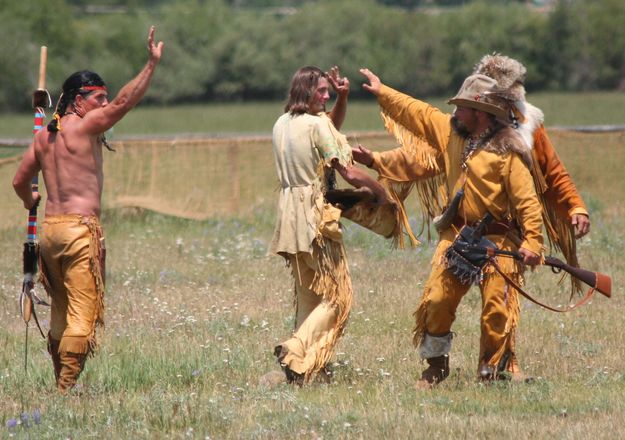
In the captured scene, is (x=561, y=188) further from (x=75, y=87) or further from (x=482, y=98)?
(x=75, y=87)

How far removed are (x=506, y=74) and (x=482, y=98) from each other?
0.79 feet

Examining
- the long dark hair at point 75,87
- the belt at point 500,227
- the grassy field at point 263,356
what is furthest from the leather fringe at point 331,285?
the long dark hair at point 75,87

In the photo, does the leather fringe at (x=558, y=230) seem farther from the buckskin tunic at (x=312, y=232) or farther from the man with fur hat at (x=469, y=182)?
the buckskin tunic at (x=312, y=232)

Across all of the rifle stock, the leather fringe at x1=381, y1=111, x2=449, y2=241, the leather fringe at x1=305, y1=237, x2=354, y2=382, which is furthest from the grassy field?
the leather fringe at x1=381, y1=111, x2=449, y2=241

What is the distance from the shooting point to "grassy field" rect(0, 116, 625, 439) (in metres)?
6.68

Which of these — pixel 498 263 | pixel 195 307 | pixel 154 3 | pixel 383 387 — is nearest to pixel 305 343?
pixel 383 387

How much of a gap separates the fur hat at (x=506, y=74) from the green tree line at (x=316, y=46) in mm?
46770

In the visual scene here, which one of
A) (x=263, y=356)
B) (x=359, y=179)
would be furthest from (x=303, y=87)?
(x=263, y=356)

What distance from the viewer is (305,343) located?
25.6ft

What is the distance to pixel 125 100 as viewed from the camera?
23.7 ft

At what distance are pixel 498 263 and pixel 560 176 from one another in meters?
0.70

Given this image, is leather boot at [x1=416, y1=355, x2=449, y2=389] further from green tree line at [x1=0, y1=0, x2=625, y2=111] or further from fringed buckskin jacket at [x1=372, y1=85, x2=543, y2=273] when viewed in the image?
green tree line at [x1=0, y1=0, x2=625, y2=111]

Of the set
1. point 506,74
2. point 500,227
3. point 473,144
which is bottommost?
point 500,227

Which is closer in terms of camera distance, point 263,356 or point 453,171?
point 453,171
